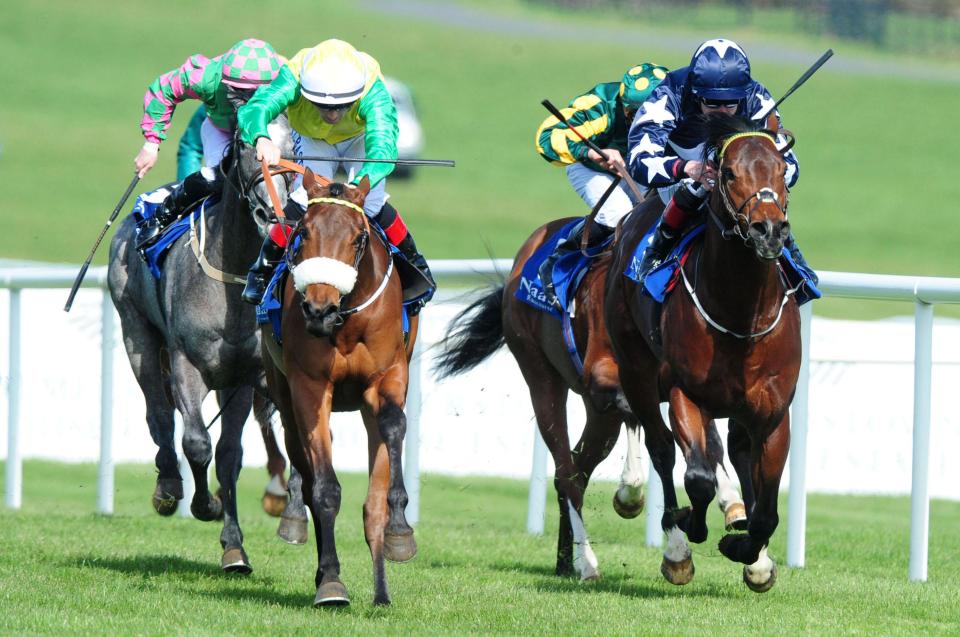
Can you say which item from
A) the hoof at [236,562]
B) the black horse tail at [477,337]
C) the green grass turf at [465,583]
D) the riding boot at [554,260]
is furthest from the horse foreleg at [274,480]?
the riding boot at [554,260]

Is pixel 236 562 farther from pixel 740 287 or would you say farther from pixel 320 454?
pixel 740 287

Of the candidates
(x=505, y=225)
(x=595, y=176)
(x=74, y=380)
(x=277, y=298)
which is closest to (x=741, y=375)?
(x=277, y=298)

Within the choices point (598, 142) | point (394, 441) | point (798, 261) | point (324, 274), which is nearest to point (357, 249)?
point (324, 274)

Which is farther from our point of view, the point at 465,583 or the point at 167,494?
the point at 167,494

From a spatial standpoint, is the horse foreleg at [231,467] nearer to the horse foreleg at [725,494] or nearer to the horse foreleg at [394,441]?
the horse foreleg at [394,441]

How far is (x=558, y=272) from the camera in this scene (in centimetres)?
733

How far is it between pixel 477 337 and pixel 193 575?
2.01 meters

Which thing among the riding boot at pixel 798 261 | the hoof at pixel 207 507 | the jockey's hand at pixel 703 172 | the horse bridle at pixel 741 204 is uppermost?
the jockey's hand at pixel 703 172

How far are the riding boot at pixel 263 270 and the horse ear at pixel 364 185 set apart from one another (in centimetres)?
57

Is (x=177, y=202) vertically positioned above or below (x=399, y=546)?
above

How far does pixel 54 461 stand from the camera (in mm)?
10945

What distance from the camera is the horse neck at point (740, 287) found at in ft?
18.9

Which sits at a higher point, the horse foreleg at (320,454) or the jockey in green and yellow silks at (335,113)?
the jockey in green and yellow silks at (335,113)

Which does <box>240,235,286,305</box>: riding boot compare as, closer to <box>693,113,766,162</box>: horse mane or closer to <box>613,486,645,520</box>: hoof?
<box>693,113,766,162</box>: horse mane
